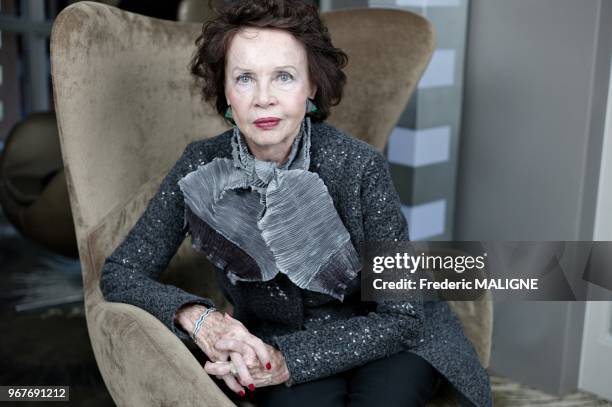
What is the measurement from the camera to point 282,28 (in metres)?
1.33

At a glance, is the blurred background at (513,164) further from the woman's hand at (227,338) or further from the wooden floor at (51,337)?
the woman's hand at (227,338)

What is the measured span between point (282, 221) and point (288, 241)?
4cm

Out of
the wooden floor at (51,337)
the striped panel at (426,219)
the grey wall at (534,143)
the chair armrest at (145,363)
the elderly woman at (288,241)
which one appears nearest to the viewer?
the chair armrest at (145,363)

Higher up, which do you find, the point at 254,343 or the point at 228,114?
the point at 228,114

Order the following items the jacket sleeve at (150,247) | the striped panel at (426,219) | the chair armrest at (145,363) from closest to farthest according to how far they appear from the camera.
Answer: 1. the chair armrest at (145,363)
2. the jacket sleeve at (150,247)
3. the striped panel at (426,219)

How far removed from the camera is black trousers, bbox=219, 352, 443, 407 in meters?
1.26

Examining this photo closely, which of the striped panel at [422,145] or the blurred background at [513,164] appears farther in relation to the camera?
the striped panel at [422,145]

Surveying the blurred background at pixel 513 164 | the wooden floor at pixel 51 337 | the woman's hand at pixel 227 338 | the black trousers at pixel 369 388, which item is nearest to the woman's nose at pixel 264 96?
the woman's hand at pixel 227 338

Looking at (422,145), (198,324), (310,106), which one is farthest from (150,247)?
(422,145)

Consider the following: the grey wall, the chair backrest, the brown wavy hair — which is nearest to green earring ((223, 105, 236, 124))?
the brown wavy hair

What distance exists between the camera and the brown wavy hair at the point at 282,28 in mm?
1328

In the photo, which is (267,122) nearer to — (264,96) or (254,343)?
(264,96)

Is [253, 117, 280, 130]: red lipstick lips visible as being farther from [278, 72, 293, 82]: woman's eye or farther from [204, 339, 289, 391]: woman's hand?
[204, 339, 289, 391]: woman's hand

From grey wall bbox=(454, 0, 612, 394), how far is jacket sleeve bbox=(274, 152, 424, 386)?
0.92 m
